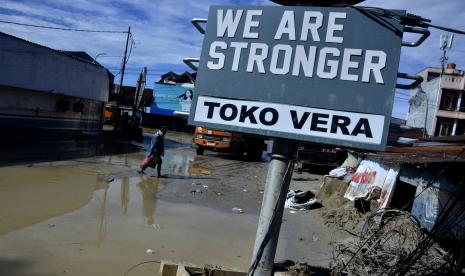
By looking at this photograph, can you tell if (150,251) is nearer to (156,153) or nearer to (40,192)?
(40,192)

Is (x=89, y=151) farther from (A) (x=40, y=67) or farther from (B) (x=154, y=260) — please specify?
(B) (x=154, y=260)

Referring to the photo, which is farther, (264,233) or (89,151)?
(89,151)

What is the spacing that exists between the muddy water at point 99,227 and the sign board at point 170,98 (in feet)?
137

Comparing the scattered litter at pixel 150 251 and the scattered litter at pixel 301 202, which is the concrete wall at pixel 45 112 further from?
the scattered litter at pixel 150 251

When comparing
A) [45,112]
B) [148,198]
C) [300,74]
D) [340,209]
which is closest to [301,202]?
[340,209]

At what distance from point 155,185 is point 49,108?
14195mm

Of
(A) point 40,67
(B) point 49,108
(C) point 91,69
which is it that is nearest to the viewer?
(A) point 40,67

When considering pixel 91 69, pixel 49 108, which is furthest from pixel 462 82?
pixel 49 108

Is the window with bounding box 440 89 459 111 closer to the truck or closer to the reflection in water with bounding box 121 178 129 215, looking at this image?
the truck

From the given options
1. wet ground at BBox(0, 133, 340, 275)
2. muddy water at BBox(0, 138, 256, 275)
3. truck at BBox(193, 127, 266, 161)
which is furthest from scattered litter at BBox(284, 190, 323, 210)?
truck at BBox(193, 127, 266, 161)

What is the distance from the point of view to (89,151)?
20.9 m

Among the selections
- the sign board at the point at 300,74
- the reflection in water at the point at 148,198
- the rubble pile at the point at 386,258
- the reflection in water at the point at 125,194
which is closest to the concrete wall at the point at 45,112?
the reflection in water at the point at 125,194

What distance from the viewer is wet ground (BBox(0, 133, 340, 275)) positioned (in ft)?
21.3

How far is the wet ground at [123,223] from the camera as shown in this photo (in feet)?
21.3
